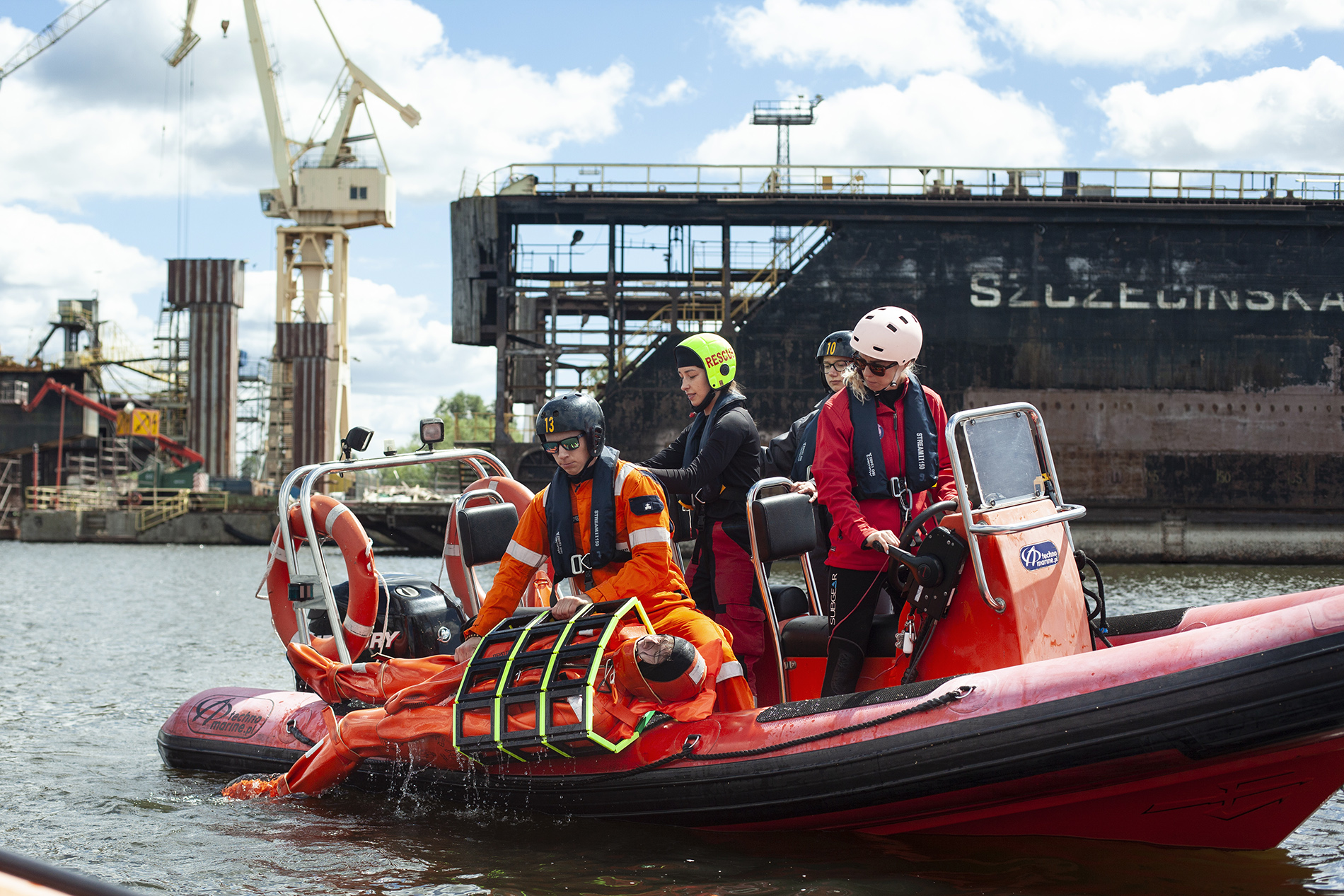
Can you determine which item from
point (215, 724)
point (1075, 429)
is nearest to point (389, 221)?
point (1075, 429)

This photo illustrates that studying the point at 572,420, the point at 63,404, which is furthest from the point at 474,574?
the point at 63,404

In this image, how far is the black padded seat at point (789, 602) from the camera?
18.4 ft

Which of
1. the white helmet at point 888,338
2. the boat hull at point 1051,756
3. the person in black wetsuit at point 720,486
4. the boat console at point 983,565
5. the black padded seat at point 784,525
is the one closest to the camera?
the boat hull at point 1051,756

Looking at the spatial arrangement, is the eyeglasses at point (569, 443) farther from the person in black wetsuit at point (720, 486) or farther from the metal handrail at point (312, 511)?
the metal handrail at point (312, 511)

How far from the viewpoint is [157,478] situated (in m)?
40.7

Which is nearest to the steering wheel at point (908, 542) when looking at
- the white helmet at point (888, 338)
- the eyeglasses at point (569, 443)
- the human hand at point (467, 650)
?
the white helmet at point (888, 338)

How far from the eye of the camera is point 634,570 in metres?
4.89

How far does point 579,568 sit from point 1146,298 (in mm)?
25795

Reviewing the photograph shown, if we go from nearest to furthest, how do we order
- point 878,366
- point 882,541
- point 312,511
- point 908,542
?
1. point 882,541
2. point 908,542
3. point 878,366
4. point 312,511

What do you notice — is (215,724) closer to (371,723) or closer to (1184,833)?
(371,723)

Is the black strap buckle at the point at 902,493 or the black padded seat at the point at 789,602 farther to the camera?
the black padded seat at the point at 789,602

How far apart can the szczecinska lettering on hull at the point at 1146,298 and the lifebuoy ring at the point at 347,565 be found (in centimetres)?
2338

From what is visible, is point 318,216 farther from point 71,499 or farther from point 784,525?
point 784,525

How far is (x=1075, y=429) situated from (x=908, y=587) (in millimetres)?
24543
